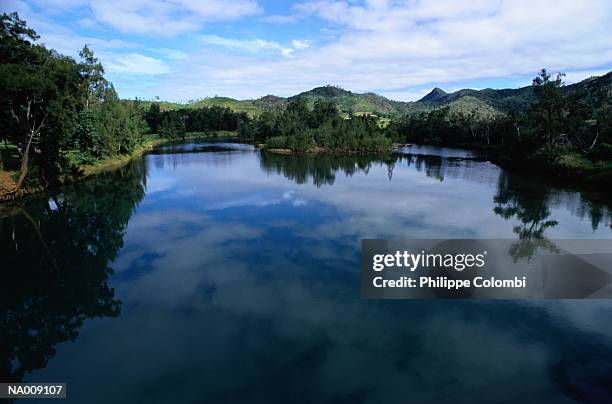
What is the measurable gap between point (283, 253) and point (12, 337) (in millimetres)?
14845

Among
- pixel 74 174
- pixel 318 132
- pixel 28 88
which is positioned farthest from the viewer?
pixel 318 132

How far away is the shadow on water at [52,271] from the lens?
15250 millimetres

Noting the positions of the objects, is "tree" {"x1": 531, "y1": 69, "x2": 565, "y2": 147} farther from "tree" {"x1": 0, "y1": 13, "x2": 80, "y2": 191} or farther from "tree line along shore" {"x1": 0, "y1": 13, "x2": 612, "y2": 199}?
"tree" {"x1": 0, "y1": 13, "x2": 80, "y2": 191}

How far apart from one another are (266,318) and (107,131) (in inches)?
2644

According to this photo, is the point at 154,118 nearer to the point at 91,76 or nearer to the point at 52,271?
the point at 91,76

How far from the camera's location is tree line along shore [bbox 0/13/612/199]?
35781mm

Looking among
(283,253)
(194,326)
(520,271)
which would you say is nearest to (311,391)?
(194,326)

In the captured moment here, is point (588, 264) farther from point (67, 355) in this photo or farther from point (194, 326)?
point (67, 355)

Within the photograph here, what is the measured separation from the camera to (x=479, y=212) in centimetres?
3550

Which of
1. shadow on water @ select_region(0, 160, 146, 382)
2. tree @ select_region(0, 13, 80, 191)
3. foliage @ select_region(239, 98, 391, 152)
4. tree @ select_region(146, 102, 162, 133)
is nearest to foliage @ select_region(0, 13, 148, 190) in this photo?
tree @ select_region(0, 13, 80, 191)

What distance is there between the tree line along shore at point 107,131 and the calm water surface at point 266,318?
34.4 ft

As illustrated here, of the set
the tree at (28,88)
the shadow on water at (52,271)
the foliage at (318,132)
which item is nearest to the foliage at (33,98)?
the tree at (28,88)

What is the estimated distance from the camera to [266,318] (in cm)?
1681

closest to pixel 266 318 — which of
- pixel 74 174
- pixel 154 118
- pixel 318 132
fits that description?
pixel 74 174
